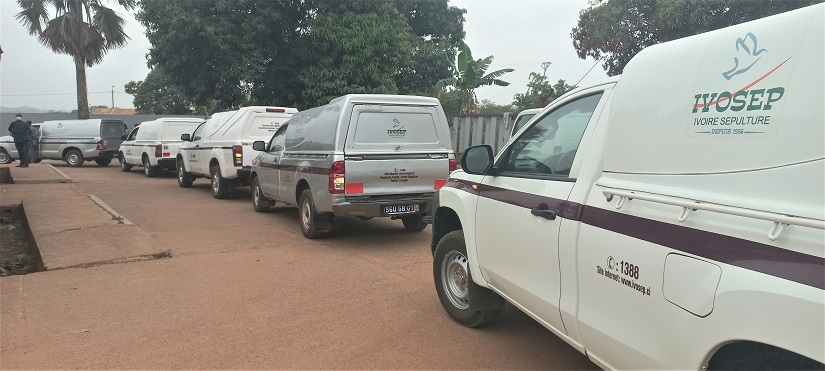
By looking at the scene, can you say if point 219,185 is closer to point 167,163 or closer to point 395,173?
point 167,163

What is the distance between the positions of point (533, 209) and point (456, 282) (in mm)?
1562

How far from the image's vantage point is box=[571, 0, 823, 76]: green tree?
11898 millimetres

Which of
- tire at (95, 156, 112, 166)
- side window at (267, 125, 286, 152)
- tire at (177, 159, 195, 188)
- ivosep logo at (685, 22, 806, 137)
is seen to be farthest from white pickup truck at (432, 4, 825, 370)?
tire at (95, 156, 112, 166)

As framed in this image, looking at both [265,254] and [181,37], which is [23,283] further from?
[181,37]

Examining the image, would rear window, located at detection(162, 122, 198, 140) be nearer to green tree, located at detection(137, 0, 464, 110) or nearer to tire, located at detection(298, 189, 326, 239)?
green tree, located at detection(137, 0, 464, 110)

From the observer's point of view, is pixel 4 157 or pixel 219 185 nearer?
pixel 219 185

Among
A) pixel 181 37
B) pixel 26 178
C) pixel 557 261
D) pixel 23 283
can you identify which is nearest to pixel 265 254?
pixel 23 283

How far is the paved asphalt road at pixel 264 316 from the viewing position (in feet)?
11.7

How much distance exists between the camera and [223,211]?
9852 mm

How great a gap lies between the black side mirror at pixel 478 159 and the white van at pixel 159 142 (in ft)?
44.8

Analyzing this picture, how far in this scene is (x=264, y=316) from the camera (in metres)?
4.38

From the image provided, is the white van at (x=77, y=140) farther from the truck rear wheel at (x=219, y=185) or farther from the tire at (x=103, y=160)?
the truck rear wheel at (x=219, y=185)

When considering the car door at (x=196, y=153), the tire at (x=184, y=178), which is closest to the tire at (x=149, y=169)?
the tire at (x=184, y=178)

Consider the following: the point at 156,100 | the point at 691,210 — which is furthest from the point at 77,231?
the point at 156,100
